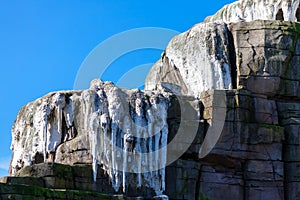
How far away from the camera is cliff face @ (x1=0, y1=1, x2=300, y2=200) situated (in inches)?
1754

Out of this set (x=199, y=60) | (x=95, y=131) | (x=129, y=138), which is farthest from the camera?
(x=199, y=60)

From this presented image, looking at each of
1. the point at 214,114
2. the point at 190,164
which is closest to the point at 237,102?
the point at 214,114

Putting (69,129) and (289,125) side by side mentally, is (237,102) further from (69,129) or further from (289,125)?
(69,129)

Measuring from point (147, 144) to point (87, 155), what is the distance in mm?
3378

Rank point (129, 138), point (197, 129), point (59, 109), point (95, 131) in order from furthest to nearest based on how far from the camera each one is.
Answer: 1. point (59, 109)
2. point (197, 129)
3. point (95, 131)
4. point (129, 138)

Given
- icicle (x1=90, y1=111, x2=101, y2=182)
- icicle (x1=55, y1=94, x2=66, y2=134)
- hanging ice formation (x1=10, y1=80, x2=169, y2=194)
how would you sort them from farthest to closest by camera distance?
icicle (x1=55, y1=94, x2=66, y2=134)
hanging ice formation (x1=10, y1=80, x2=169, y2=194)
icicle (x1=90, y1=111, x2=101, y2=182)

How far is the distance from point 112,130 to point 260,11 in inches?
829

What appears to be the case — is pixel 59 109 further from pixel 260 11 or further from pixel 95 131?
pixel 260 11

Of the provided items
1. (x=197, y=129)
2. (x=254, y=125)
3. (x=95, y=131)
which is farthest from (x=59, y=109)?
A: (x=254, y=125)

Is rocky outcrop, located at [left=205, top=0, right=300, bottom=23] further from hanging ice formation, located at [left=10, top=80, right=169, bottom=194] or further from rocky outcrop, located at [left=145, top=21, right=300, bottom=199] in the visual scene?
hanging ice formation, located at [left=10, top=80, right=169, bottom=194]

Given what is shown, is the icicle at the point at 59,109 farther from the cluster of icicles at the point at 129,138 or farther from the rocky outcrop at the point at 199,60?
the rocky outcrop at the point at 199,60

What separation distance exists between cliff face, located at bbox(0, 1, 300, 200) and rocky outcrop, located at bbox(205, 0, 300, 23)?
344 inches

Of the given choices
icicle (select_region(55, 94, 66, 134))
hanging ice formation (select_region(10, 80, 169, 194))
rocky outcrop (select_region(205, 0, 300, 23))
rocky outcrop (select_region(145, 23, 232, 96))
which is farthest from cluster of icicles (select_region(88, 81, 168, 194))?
rocky outcrop (select_region(205, 0, 300, 23))

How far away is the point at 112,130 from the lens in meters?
44.6
